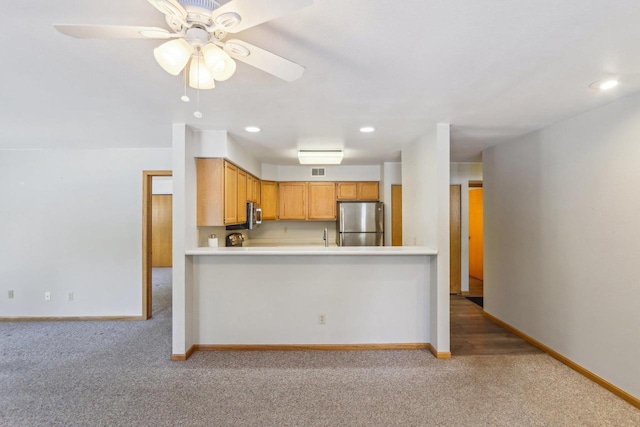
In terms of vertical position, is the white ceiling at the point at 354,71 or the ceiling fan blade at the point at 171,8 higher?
the white ceiling at the point at 354,71

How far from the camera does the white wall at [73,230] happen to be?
4117 millimetres

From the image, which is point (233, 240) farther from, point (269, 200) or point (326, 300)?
point (326, 300)

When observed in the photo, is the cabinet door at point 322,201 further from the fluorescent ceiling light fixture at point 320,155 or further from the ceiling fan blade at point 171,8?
the ceiling fan blade at point 171,8

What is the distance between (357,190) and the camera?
17.9 feet

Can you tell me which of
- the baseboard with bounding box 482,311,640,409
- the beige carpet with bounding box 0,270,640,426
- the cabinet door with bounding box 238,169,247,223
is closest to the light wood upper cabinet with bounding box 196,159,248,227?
the cabinet door with bounding box 238,169,247,223

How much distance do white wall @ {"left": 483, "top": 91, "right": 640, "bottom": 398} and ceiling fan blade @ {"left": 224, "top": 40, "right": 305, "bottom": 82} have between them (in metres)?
2.63

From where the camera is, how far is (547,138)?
3.12 metres

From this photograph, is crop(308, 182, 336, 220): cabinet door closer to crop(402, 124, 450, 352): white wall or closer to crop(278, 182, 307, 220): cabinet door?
crop(278, 182, 307, 220): cabinet door

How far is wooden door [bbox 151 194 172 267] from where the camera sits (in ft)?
27.0

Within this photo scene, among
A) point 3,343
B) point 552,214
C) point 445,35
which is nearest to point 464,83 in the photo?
point 445,35

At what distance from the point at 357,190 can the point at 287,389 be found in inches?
142

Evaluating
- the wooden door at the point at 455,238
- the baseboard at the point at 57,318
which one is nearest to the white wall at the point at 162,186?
the baseboard at the point at 57,318

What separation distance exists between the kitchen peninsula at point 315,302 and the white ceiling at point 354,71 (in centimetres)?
142

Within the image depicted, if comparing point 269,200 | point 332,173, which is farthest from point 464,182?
point 269,200
